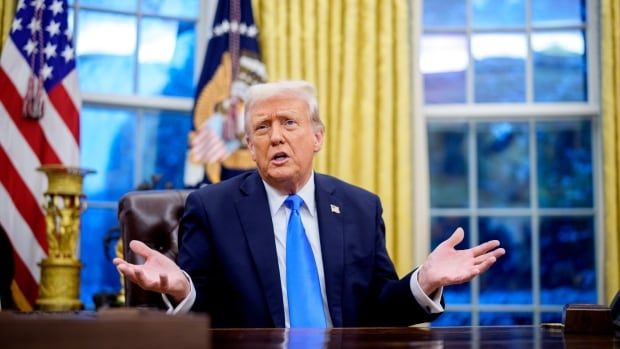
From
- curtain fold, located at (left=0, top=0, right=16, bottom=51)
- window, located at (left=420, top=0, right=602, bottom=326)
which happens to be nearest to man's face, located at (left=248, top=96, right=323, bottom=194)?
curtain fold, located at (left=0, top=0, right=16, bottom=51)

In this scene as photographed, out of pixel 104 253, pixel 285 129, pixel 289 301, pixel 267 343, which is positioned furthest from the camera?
pixel 104 253

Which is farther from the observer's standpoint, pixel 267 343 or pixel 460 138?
pixel 460 138

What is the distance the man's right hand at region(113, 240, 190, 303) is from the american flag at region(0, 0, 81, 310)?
6.00 ft

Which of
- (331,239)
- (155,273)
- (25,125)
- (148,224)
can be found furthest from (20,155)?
(155,273)

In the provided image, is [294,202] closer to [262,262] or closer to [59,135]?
[262,262]

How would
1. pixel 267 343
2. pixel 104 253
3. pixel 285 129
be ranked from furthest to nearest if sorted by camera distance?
pixel 104 253, pixel 285 129, pixel 267 343

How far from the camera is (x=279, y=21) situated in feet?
14.0

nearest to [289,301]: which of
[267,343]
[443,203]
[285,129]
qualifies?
[285,129]

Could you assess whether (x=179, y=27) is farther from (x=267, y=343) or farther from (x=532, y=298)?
(x=267, y=343)

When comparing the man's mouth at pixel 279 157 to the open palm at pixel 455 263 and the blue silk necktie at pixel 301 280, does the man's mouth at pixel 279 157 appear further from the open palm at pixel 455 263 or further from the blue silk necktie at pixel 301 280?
the open palm at pixel 455 263

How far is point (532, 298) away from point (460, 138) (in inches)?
36.4

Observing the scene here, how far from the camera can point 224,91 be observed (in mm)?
4160

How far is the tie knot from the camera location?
2.39m

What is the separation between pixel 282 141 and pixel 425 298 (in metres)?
0.62
